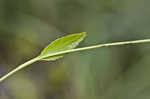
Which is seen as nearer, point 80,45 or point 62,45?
point 62,45

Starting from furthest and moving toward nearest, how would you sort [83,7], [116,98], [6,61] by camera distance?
[6,61] < [83,7] < [116,98]

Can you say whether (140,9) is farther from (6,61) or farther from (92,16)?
(6,61)

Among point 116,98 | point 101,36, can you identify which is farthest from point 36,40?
point 116,98

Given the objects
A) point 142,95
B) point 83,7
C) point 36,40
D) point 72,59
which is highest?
point 83,7

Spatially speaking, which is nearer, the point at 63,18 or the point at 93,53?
the point at 93,53

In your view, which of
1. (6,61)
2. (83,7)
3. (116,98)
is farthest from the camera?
(6,61)

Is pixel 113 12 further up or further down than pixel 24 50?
further up

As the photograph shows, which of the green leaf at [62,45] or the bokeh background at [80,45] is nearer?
the green leaf at [62,45]

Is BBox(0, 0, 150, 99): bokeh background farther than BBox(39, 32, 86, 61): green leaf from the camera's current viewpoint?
Yes
